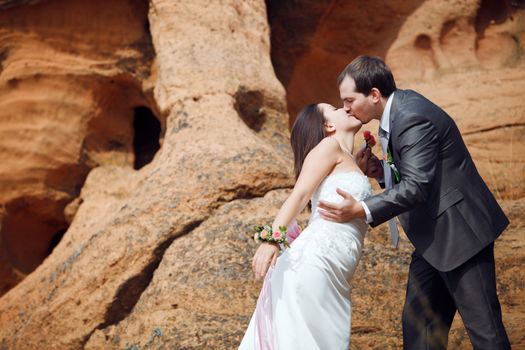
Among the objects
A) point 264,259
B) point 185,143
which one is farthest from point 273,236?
point 185,143

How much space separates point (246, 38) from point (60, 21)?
218 centimetres

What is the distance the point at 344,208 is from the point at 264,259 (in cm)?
40

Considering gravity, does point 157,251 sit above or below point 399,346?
above

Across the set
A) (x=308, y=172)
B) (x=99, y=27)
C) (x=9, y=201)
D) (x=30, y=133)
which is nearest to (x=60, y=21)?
(x=99, y=27)

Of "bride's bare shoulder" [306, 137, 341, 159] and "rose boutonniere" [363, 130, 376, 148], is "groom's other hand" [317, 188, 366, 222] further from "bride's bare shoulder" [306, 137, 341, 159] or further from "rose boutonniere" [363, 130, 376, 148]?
"rose boutonniere" [363, 130, 376, 148]

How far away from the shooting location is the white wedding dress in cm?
313

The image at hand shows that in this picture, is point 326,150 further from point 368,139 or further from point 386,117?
point 368,139

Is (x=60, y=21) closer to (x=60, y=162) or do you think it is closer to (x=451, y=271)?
(x=60, y=162)

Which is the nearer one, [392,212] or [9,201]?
[392,212]

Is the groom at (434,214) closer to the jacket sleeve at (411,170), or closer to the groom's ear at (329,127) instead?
the jacket sleeve at (411,170)

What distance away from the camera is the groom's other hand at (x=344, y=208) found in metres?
3.12

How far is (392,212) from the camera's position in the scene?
3.07 metres

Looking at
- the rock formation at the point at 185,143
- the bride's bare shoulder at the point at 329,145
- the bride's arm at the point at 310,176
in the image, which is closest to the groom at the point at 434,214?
Result: the bride's arm at the point at 310,176

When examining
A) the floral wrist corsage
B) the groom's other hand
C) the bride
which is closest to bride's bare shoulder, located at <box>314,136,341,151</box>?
the bride
